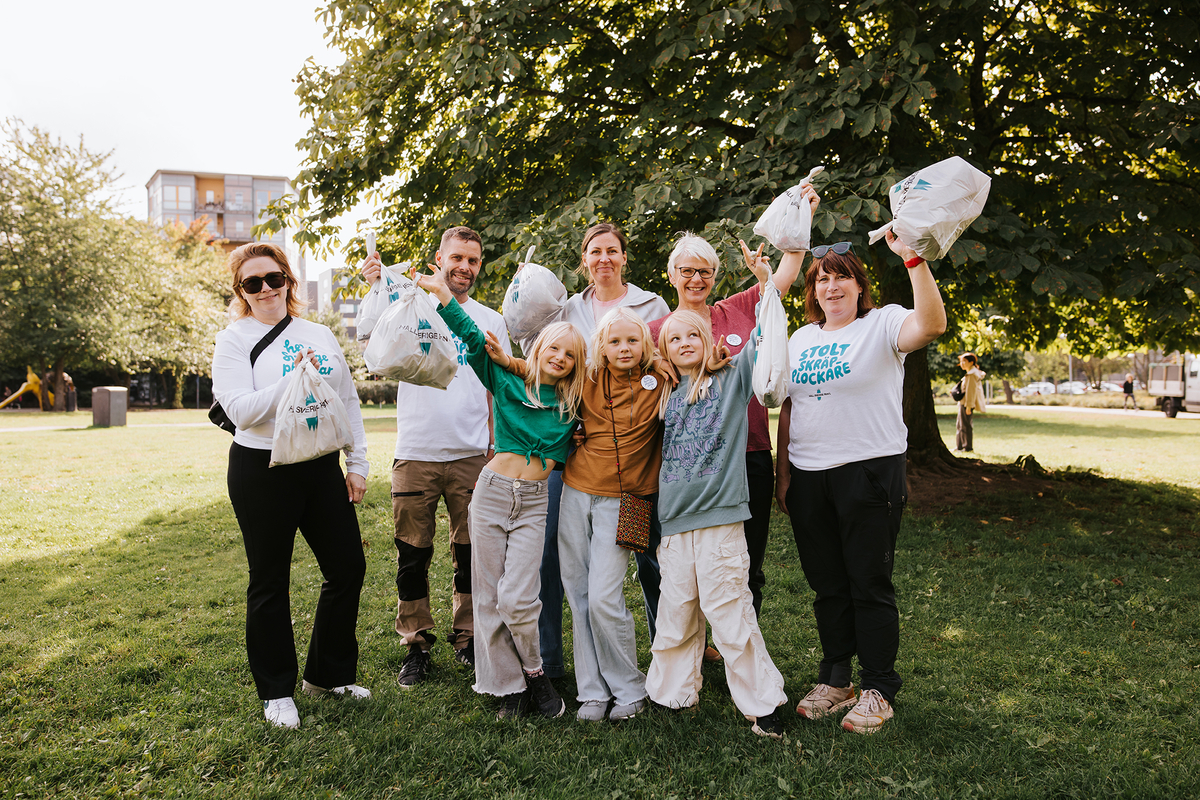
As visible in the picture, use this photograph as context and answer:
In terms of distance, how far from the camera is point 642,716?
3107 mm

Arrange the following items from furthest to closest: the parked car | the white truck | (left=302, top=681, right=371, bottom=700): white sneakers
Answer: the parked car < the white truck < (left=302, top=681, right=371, bottom=700): white sneakers

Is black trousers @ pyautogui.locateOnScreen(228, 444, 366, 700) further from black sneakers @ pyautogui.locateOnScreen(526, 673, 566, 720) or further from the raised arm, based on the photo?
the raised arm

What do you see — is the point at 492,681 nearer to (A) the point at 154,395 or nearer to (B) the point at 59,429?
(B) the point at 59,429

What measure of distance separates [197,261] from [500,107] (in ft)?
119

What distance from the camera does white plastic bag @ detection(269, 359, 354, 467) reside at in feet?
9.43

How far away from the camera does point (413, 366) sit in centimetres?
295

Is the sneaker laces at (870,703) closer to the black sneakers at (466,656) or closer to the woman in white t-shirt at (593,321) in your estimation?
the woman in white t-shirt at (593,321)

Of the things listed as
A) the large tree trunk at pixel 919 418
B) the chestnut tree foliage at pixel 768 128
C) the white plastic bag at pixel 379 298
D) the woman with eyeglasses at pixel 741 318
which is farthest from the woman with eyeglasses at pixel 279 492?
the large tree trunk at pixel 919 418

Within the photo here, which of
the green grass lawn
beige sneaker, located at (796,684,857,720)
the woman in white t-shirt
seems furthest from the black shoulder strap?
beige sneaker, located at (796,684,857,720)

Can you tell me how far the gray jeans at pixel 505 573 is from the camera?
10.4 ft

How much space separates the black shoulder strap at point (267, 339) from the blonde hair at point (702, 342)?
1.69 meters

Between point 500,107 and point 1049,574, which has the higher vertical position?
A: point 500,107

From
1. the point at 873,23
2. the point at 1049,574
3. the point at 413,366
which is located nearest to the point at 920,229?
the point at 413,366

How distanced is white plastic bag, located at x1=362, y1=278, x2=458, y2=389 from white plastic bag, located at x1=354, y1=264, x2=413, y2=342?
0.08 metres
